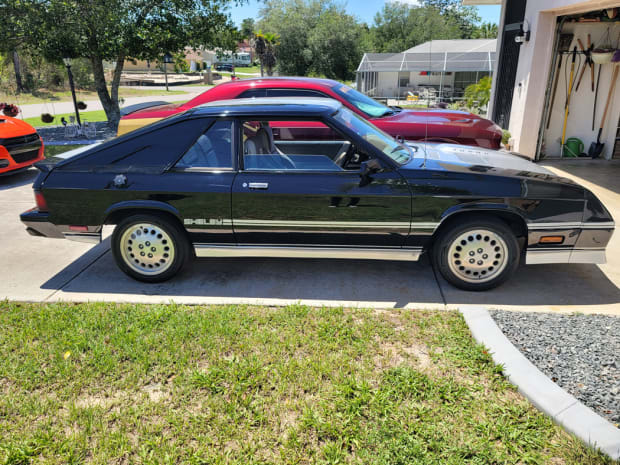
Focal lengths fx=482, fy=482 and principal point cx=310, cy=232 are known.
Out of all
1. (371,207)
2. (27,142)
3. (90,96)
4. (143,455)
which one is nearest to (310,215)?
(371,207)

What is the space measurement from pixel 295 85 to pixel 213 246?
10.9ft

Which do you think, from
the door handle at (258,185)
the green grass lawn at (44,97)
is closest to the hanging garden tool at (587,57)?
the door handle at (258,185)

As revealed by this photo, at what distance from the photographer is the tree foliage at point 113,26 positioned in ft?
41.0

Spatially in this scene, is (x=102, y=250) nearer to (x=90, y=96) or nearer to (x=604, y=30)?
(x=604, y=30)

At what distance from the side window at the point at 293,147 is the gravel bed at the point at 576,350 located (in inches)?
77.8

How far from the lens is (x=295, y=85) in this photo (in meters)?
6.86

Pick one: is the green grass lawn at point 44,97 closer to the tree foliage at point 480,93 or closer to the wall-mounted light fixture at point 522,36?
the tree foliage at point 480,93

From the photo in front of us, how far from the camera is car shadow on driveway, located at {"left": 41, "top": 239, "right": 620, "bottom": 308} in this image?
14.1ft

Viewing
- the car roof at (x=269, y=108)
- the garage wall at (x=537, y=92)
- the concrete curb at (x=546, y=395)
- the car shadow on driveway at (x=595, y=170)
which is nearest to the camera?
the concrete curb at (x=546, y=395)

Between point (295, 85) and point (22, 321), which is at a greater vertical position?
point (295, 85)

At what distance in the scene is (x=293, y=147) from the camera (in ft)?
18.1

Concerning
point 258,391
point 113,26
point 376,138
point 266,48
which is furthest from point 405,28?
point 258,391

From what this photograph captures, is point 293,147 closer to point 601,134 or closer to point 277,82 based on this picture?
point 277,82

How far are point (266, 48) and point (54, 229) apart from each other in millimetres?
40267
